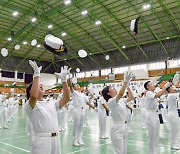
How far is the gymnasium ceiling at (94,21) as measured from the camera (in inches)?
868

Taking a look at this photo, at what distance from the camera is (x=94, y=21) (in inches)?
983

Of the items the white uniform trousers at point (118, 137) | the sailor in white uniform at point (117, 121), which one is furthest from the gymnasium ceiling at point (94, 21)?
the white uniform trousers at point (118, 137)

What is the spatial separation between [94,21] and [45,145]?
77.0 ft

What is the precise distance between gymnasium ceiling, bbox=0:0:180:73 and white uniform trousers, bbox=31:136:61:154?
66.1ft

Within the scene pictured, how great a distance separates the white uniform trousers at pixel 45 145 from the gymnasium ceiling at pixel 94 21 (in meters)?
20.1

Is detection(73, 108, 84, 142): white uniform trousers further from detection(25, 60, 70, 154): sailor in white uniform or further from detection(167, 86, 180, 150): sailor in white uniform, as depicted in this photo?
detection(25, 60, 70, 154): sailor in white uniform

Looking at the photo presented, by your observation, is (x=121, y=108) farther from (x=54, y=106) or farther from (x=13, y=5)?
(x=13, y=5)

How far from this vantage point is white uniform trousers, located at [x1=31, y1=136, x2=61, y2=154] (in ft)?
9.25

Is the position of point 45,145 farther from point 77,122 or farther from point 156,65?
point 156,65

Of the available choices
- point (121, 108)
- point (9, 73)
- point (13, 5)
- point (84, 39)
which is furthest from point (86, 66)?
point (121, 108)

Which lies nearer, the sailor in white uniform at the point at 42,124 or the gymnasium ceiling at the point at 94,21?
the sailor in white uniform at the point at 42,124

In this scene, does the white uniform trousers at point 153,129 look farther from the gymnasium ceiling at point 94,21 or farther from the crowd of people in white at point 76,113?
the gymnasium ceiling at point 94,21

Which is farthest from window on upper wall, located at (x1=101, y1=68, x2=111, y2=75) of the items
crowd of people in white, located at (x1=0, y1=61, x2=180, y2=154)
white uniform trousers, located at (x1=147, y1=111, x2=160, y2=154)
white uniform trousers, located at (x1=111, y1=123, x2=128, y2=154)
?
white uniform trousers, located at (x1=111, y1=123, x2=128, y2=154)

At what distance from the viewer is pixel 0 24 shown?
25.6 m
